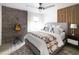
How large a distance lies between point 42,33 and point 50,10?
55 cm

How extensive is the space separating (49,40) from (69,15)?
0.70m

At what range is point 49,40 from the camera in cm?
176

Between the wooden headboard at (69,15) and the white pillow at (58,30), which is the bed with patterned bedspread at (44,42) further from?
the wooden headboard at (69,15)

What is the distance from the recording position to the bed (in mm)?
1738

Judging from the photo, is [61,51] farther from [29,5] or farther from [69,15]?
[29,5]

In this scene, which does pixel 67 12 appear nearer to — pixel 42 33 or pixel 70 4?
pixel 70 4

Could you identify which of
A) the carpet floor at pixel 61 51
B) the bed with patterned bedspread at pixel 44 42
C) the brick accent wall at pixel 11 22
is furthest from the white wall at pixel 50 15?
the carpet floor at pixel 61 51

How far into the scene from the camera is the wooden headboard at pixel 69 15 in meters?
1.82

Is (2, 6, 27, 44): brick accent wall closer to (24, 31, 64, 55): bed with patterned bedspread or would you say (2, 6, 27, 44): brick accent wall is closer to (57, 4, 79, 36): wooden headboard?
(24, 31, 64, 55): bed with patterned bedspread

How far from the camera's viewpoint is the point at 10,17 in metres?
1.82

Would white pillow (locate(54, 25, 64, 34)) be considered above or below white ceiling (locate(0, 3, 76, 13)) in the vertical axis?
below

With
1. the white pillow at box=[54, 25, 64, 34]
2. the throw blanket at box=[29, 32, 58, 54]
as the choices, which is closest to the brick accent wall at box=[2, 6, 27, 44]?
the throw blanket at box=[29, 32, 58, 54]

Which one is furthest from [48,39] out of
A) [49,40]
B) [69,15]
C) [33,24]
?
[69,15]

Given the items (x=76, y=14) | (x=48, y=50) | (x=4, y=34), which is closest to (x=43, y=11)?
(x=76, y=14)
